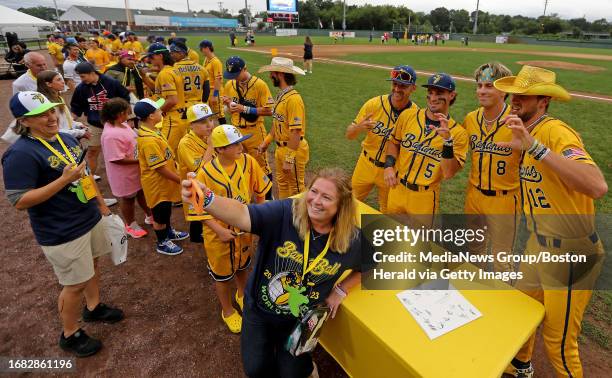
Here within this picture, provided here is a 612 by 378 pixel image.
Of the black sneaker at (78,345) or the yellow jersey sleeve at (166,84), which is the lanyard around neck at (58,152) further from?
the yellow jersey sleeve at (166,84)

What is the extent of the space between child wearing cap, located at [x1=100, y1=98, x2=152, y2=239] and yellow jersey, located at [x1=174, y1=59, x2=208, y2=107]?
2.07 m

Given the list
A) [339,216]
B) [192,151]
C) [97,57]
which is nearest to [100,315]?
[192,151]

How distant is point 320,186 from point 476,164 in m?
2.26

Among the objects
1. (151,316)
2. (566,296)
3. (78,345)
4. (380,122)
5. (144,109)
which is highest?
(144,109)

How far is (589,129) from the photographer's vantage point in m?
10.3

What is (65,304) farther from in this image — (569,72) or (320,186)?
(569,72)

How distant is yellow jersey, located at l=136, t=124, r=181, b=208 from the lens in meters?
4.52

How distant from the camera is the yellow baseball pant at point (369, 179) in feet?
15.8

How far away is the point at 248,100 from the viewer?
20.1ft

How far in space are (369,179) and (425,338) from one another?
2.76 metres

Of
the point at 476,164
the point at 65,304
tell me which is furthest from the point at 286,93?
the point at 65,304

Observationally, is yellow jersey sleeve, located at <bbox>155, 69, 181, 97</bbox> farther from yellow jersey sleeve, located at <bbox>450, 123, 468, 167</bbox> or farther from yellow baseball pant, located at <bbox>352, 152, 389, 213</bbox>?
yellow jersey sleeve, located at <bbox>450, 123, 468, 167</bbox>

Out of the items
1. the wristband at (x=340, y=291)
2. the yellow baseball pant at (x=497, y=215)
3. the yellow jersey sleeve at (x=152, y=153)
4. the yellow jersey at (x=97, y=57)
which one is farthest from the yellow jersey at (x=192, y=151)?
the yellow jersey at (x=97, y=57)

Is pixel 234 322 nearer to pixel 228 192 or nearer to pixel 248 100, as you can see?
pixel 228 192
